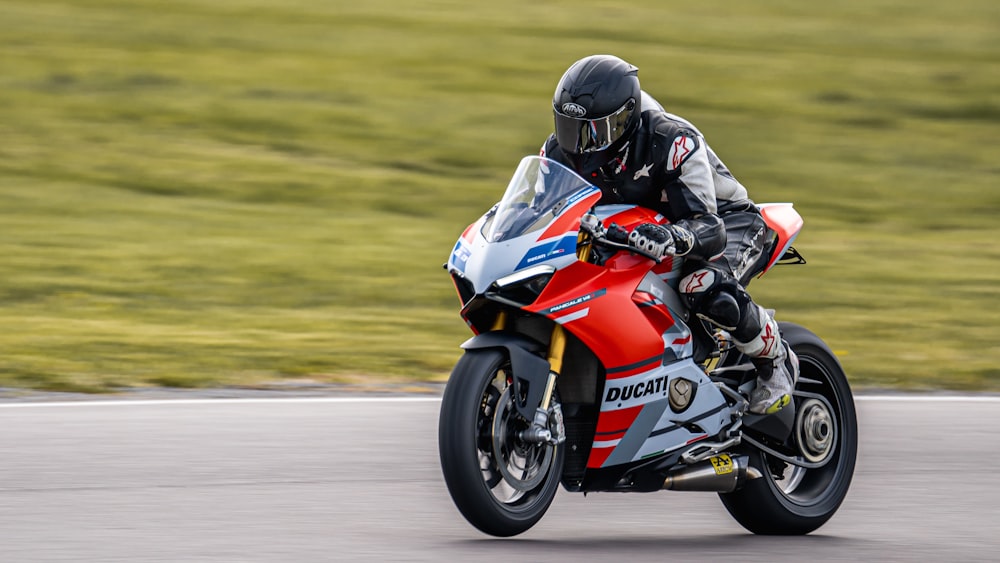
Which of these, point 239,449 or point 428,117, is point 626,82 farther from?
point 428,117

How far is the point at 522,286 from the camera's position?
5.35 meters

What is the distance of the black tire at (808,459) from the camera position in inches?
244

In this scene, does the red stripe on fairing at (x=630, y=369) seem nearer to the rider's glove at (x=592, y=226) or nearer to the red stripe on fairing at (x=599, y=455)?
the red stripe on fairing at (x=599, y=455)

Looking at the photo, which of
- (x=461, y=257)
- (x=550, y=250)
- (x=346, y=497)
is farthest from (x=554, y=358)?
(x=346, y=497)

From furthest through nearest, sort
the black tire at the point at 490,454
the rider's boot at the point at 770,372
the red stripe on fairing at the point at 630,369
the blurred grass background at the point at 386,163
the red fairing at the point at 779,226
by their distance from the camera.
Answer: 1. the blurred grass background at the point at 386,163
2. the red fairing at the point at 779,226
3. the rider's boot at the point at 770,372
4. the red stripe on fairing at the point at 630,369
5. the black tire at the point at 490,454

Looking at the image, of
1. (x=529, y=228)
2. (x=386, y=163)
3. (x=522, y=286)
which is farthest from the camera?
(x=386, y=163)

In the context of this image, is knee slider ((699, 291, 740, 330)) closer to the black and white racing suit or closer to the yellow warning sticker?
the black and white racing suit

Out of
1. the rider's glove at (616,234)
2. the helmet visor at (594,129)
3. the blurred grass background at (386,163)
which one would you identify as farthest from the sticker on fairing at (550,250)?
the blurred grass background at (386,163)

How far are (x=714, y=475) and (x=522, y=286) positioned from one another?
113 cm

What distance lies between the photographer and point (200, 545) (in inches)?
217

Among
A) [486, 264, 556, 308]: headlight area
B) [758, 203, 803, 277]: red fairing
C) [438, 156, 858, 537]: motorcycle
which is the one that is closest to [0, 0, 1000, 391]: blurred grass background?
[758, 203, 803, 277]: red fairing

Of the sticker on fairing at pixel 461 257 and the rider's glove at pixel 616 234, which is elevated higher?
the rider's glove at pixel 616 234

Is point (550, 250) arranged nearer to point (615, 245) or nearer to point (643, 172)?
point (615, 245)

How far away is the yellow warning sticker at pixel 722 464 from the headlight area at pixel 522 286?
41.8 inches
